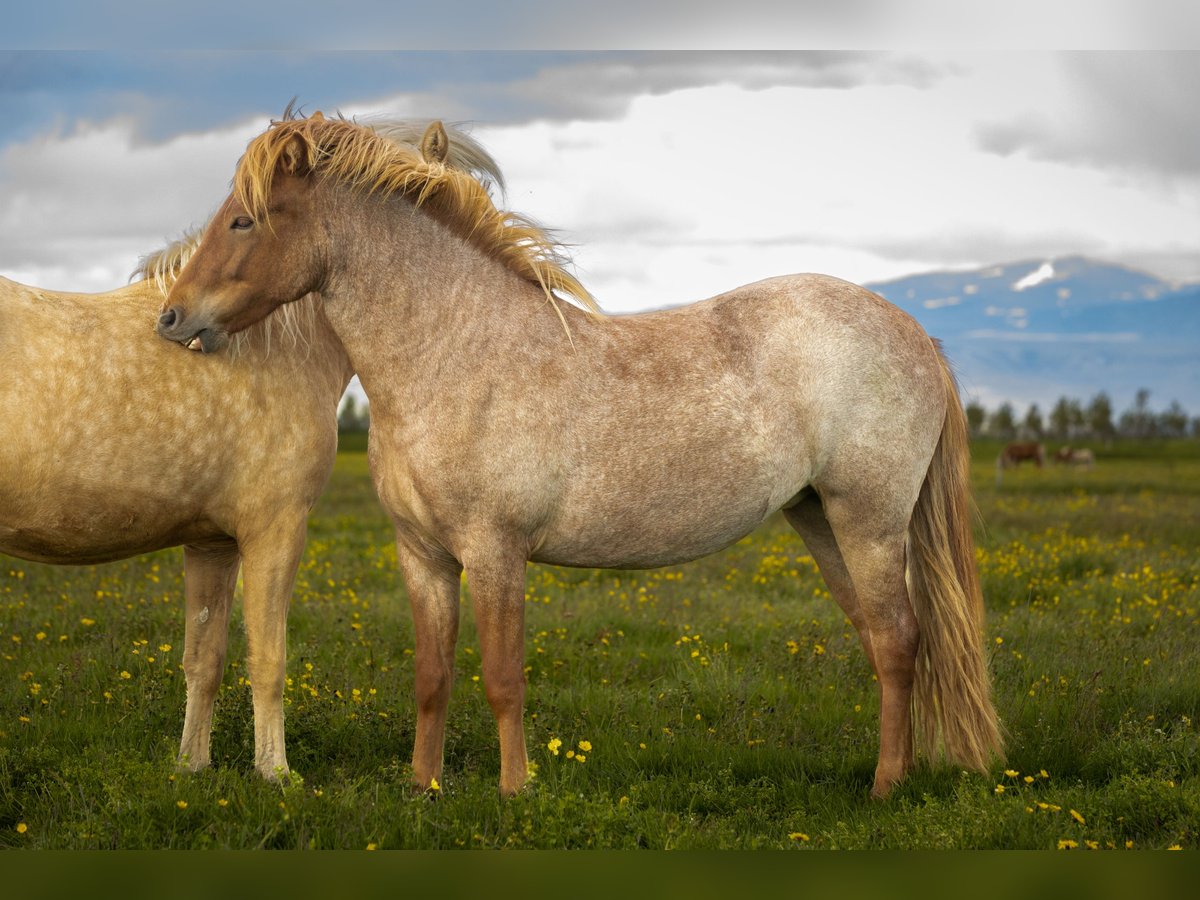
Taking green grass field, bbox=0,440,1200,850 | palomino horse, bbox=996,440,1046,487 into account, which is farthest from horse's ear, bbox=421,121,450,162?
palomino horse, bbox=996,440,1046,487

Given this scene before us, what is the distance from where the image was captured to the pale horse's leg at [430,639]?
486cm

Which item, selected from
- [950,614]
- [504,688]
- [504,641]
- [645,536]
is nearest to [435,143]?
[645,536]

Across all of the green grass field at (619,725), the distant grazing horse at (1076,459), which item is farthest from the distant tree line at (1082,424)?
the green grass field at (619,725)

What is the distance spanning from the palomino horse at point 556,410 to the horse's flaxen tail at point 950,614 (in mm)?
13

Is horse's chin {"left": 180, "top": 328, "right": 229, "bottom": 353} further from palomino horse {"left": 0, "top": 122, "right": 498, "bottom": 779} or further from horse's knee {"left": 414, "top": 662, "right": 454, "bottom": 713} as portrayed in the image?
horse's knee {"left": 414, "top": 662, "right": 454, "bottom": 713}

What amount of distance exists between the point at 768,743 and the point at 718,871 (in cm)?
198

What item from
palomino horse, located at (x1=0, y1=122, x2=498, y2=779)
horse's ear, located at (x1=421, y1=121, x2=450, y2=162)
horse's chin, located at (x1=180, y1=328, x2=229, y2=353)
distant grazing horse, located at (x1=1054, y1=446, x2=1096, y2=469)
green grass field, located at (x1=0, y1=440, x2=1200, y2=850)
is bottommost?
green grass field, located at (x1=0, y1=440, x2=1200, y2=850)

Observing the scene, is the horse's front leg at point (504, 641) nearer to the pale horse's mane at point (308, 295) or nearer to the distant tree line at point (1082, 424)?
the pale horse's mane at point (308, 295)

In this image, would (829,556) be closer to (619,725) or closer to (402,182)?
(619,725)

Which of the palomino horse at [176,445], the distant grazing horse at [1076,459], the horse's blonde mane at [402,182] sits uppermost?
the distant grazing horse at [1076,459]

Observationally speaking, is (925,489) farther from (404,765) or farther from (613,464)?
(404,765)

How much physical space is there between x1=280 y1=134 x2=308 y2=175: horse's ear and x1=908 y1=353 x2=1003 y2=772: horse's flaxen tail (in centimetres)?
340

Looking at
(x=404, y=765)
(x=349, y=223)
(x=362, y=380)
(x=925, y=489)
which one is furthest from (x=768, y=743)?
(x=349, y=223)

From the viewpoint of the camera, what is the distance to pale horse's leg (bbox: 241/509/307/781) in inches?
193
